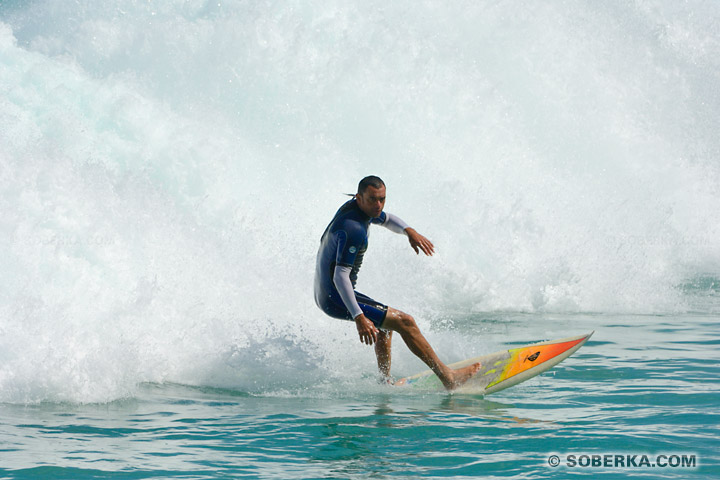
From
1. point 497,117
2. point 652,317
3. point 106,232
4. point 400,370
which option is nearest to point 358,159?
point 497,117

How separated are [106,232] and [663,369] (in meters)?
6.15

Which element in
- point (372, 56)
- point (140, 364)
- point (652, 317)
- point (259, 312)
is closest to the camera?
point (140, 364)

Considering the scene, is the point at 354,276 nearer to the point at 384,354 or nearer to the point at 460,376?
the point at 384,354

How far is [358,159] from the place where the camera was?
19016 millimetres

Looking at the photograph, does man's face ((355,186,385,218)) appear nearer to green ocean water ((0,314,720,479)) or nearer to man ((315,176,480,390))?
man ((315,176,480,390))

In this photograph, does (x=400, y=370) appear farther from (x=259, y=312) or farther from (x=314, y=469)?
(x=314, y=469)

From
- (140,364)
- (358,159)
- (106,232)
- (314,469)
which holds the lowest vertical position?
(314,469)

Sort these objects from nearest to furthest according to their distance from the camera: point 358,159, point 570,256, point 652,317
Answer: point 652,317, point 570,256, point 358,159

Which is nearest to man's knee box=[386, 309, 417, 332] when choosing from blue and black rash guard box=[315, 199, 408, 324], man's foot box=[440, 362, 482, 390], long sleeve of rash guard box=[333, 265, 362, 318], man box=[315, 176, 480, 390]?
man box=[315, 176, 480, 390]

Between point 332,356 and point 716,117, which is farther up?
point 716,117

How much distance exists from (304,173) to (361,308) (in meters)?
11.0

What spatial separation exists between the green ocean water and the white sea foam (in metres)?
0.73

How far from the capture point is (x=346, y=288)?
6961 mm

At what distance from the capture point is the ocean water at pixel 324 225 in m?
5.58
